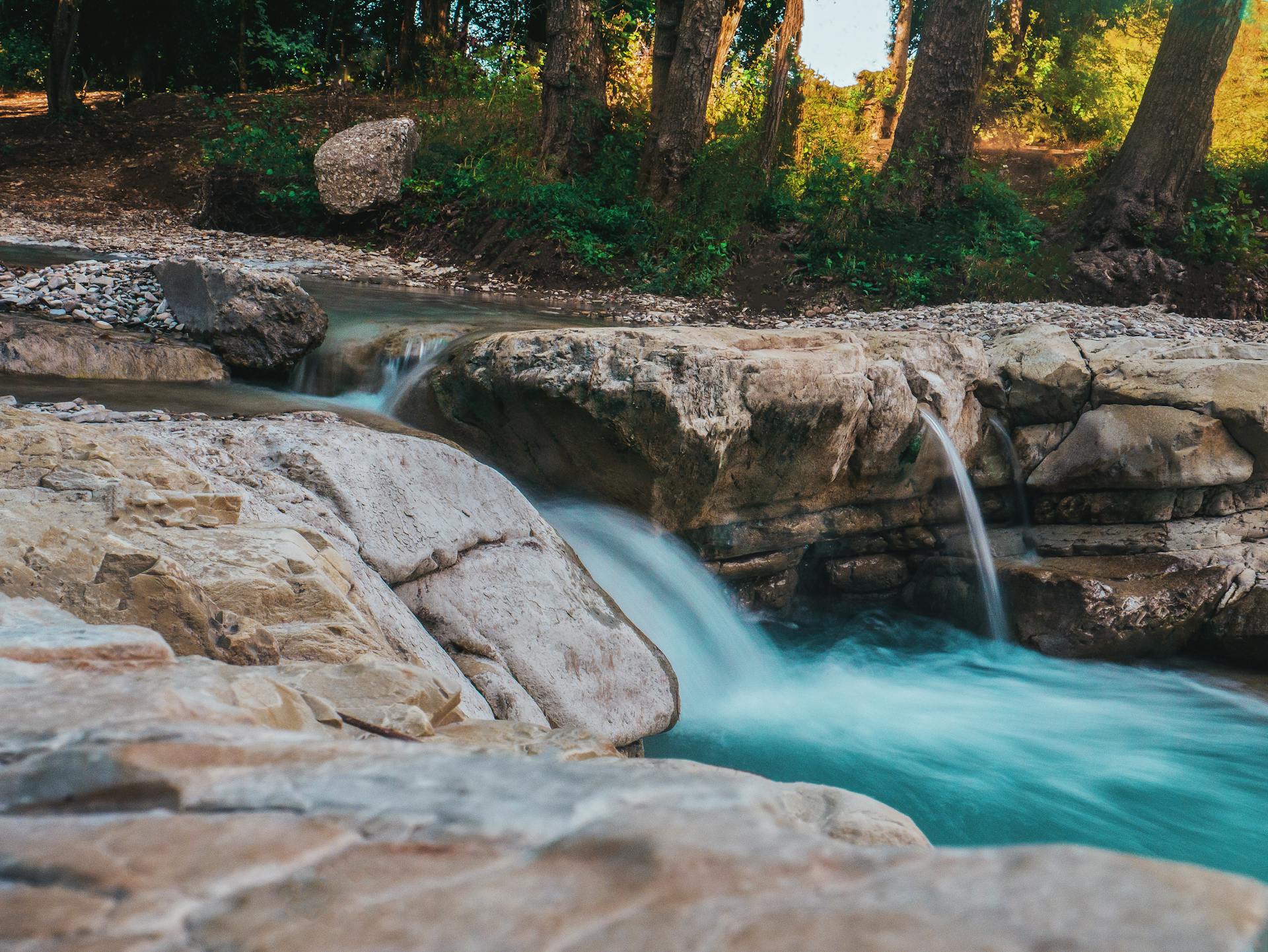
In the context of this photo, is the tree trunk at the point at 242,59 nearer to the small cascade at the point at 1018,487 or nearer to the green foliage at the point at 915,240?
the green foliage at the point at 915,240

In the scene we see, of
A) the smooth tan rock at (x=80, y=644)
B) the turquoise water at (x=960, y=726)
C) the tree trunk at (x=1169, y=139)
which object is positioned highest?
the tree trunk at (x=1169, y=139)

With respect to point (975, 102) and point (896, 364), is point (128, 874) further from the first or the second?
point (975, 102)

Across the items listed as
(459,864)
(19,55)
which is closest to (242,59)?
(19,55)

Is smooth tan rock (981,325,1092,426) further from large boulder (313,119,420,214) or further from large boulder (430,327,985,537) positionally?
large boulder (313,119,420,214)

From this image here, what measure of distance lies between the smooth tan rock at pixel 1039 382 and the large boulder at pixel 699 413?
2.23 feet

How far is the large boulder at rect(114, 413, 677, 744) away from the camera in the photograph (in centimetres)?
344

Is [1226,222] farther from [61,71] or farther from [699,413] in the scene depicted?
[61,71]

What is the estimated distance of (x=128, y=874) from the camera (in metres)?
0.98

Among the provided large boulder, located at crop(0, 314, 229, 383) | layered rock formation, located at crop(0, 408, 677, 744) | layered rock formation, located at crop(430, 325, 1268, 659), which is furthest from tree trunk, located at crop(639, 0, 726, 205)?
layered rock formation, located at crop(0, 408, 677, 744)

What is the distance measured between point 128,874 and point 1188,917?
0.99 m

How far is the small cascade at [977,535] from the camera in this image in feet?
19.4

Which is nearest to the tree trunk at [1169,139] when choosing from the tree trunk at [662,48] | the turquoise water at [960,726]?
the tree trunk at [662,48]

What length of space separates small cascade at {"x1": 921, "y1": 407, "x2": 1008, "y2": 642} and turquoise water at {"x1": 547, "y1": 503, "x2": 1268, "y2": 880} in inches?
6.6

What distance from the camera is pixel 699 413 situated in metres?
4.73
